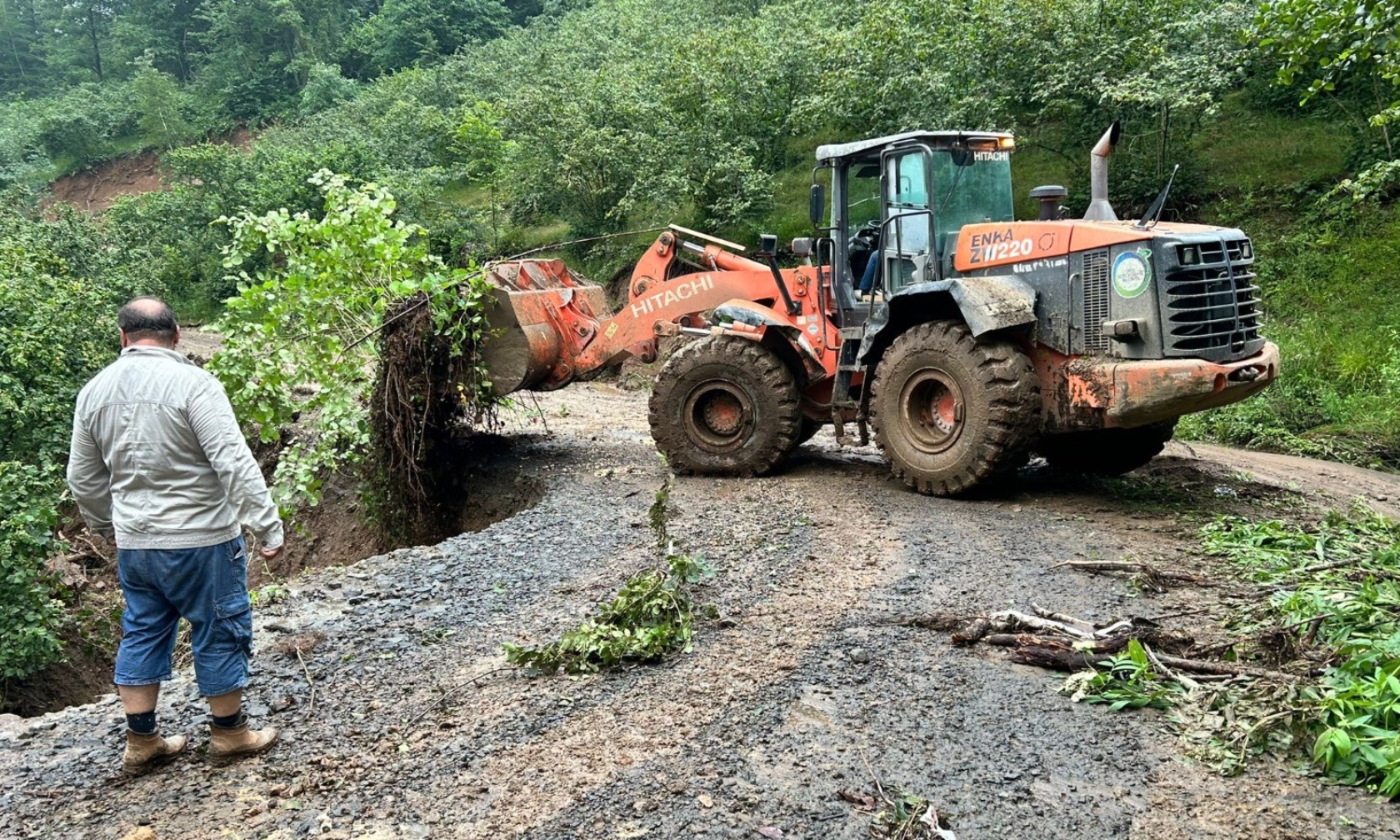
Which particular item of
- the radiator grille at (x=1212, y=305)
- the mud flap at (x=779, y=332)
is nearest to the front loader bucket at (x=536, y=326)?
the mud flap at (x=779, y=332)

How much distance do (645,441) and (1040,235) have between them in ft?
17.4

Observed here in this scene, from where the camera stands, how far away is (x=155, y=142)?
162ft

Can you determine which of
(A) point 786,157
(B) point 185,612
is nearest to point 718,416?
(B) point 185,612

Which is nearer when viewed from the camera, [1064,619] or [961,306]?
[1064,619]

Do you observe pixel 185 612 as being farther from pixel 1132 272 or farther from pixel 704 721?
pixel 1132 272

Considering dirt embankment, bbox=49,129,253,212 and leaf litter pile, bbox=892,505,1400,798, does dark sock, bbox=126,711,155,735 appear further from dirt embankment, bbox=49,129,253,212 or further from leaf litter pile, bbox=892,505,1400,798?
dirt embankment, bbox=49,129,253,212

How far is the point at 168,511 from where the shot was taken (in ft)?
12.7

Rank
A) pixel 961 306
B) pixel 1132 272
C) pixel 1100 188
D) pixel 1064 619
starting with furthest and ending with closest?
pixel 1100 188, pixel 961 306, pixel 1132 272, pixel 1064 619

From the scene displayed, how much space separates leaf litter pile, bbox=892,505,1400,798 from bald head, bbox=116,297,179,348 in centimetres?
353

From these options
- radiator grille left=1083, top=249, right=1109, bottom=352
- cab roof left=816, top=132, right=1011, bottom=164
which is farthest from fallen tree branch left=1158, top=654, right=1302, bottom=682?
cab roof left=816, top=132, right=1011, bottom=164

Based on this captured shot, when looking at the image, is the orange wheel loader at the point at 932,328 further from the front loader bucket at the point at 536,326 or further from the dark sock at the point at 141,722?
the dark sock at the point at 141,722

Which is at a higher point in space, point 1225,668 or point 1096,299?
point 1096,299

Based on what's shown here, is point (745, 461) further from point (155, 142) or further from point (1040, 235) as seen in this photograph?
point (155, 142)

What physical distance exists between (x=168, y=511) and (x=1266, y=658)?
4.48 m
